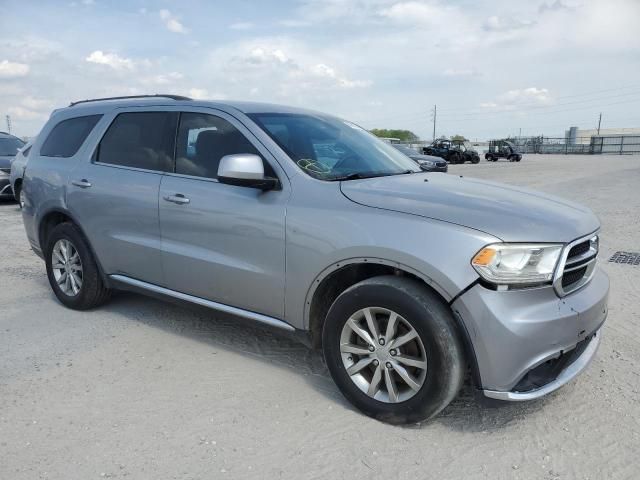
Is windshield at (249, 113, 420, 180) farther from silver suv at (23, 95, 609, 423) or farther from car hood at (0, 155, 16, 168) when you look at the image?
car hood at (0, 155, 16, 168)

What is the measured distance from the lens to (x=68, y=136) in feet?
15.9

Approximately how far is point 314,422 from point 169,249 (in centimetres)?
163

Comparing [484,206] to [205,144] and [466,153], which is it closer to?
[205,144]

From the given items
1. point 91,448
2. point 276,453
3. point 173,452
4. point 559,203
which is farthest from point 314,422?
point 559,203

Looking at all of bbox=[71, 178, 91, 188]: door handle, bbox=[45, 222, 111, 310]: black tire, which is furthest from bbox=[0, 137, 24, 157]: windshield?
bbox=[71, 178, 91, 188]: door handle

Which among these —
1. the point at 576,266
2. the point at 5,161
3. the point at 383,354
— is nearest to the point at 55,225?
the point at 383,354

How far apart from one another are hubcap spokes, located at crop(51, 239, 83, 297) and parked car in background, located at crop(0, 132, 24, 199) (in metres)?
8.27

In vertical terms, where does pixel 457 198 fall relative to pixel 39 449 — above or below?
above

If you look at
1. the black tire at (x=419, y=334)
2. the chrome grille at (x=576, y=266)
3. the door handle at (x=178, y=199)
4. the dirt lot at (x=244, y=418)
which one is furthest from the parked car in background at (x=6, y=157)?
the chrome grille at (x=576, y=266)

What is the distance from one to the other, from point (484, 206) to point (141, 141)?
269cm

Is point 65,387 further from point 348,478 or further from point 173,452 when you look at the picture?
point 348,478

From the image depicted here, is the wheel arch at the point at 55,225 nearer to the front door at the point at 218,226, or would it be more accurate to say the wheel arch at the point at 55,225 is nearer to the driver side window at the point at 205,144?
the front door at the point at 218,226

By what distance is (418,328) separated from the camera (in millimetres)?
2727

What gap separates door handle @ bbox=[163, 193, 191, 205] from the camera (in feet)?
12.2
